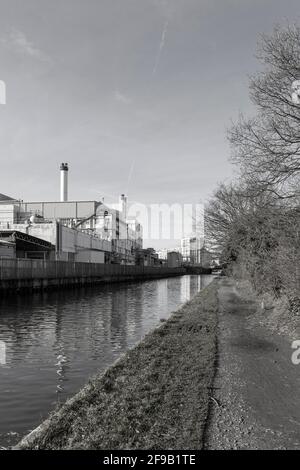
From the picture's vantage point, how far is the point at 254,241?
23688 mm

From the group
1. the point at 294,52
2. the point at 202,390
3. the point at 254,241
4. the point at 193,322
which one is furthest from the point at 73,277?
the point at 202,390

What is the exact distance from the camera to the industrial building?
175 ft

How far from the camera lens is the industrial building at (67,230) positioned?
53469mm

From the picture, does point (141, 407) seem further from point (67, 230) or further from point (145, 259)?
point (145, 259)

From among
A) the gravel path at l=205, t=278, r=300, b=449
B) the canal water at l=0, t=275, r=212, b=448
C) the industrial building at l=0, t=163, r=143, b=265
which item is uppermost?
the industrial building at l=0, t=163, r=143, b=265

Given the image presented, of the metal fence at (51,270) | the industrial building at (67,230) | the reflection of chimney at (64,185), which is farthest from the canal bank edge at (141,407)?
the reflection of chimney at (64,185)

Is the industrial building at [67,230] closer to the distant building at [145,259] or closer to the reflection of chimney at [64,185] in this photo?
the reflection of chimney at [64,185]

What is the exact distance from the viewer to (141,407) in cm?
620

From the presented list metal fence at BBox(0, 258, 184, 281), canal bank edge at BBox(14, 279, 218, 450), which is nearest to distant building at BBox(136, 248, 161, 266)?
metal fence at BBox(0, 258, 184, 281)

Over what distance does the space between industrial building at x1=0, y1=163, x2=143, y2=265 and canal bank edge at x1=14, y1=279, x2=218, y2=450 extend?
38.7 meters

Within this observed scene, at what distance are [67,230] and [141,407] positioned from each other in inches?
2196

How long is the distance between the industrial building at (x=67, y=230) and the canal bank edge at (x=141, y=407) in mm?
38669

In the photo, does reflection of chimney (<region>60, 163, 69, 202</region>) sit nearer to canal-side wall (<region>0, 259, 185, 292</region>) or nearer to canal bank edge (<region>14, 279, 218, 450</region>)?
canal-side wall (<region>0, 259, 185, 292</region>)
